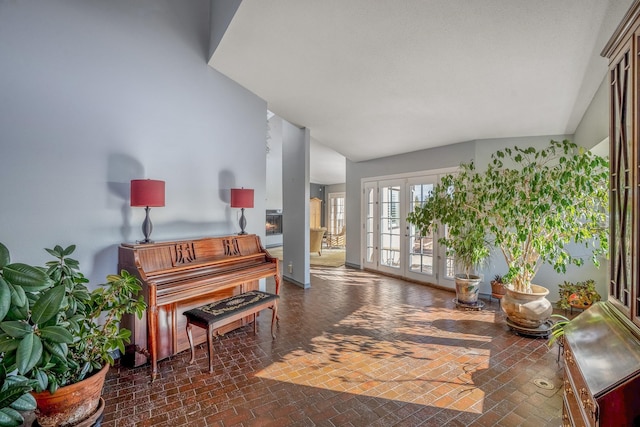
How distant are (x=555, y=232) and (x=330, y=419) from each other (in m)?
2.95

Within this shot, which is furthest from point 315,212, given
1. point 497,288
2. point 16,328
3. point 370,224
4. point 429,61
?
point 16,328

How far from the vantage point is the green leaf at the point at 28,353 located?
1.26 meters

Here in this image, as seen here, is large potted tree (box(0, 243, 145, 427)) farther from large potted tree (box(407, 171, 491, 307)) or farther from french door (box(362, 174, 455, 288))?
french door (box(362, 174, 455, 288))

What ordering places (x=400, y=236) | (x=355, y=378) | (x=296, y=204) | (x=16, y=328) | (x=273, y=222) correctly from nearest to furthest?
(x=16, y=328) < (x=355, y=378) < (x=296, y=204) < (x=400, y=236) < (x=273, y=222)

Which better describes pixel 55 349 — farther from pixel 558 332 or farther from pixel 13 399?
pixel 558 332

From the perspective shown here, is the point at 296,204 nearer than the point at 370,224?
Yes

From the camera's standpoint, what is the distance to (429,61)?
3.15 meters

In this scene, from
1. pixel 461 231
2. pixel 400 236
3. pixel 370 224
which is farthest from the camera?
pixel 370 224

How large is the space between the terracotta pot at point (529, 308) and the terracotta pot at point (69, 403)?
12.7 ft

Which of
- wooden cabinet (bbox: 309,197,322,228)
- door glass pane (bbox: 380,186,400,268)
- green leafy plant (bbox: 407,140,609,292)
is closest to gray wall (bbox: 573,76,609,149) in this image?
green leafy plant (bbox: 407,140,609,292)

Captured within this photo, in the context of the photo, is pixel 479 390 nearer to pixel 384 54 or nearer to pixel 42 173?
pixel 384 54

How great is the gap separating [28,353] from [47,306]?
0.20 m

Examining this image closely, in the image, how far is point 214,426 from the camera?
201 centimetres

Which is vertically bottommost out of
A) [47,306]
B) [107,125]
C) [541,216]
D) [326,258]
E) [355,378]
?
[355,378]
